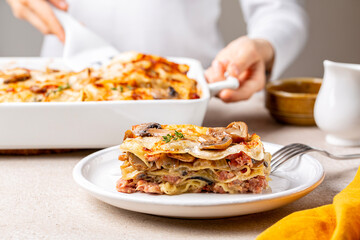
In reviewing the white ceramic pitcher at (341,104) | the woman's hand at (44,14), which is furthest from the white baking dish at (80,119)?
the woman's hand at (44,14)

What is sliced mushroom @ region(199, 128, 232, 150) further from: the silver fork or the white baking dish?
the white baking dish

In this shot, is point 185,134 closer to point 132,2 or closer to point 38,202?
point 38,202

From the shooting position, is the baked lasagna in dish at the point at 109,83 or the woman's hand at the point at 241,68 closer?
the baked lasagna in dish at the point at 109,83

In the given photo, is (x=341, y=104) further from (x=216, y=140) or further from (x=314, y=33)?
(x=314, y=33)

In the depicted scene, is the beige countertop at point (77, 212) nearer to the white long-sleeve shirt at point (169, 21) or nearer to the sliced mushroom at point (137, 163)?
the sliced mushroom at point (137, 163)

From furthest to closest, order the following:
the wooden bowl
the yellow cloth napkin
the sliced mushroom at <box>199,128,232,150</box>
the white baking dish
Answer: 1. the wooden bowl
2. the white baking dish
3. the sliced mushroom at <box>199,128,232,150</box>
4. the yellow cloth napkin

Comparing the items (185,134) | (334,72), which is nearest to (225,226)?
(185,134)

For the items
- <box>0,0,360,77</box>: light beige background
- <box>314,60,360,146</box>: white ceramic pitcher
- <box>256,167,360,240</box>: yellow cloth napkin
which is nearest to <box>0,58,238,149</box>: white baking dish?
<box>314,60,360,146</box>: white ceramic pitcher
